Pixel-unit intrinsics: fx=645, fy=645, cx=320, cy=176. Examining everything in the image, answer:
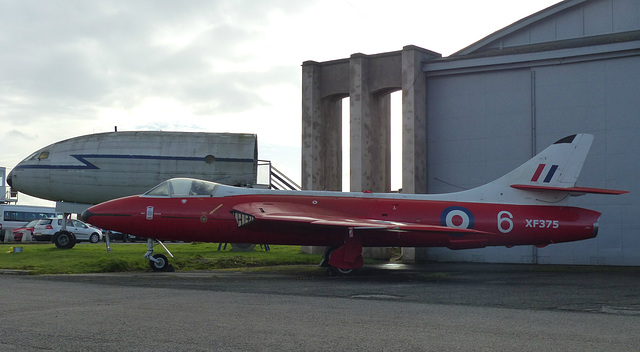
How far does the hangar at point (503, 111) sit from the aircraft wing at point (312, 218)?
7.43 metres

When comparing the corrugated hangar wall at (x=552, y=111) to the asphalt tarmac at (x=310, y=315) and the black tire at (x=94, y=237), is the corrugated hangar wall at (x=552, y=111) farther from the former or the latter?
the black tire at (x=94, y=237)

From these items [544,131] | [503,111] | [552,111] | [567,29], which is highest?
[567,29]

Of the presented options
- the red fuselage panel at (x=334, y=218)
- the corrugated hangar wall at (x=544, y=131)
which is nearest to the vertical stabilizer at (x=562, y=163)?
the red fuselage panel at (x=334, y=218)

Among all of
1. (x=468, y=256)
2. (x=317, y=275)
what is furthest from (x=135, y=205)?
(x=468, y=256)

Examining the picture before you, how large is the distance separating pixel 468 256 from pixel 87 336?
63.8 ft

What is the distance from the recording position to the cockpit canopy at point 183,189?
17859 millimetres

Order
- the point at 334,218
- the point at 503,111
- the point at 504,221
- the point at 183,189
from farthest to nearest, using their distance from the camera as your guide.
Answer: the point at 503,111 → the point at 504,221 → the point at 183,189 → the point at 334,218

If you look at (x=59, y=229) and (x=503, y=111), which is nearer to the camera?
(x=503, y=111)

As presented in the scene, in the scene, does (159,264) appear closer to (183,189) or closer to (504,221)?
(183,189)

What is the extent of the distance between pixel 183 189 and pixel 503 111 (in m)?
12.6

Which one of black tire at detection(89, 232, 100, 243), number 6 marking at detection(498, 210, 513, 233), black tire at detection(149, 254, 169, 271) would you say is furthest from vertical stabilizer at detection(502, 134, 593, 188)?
black tire at detection(89, 232, 100, 243)

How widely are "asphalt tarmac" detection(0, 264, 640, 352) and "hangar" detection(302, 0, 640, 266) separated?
8306 millimetres

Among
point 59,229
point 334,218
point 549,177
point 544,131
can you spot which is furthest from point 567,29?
point 59,229

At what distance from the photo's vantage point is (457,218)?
18.3 metres
